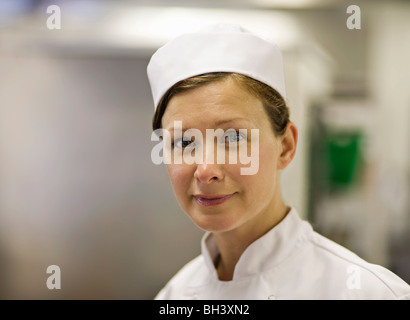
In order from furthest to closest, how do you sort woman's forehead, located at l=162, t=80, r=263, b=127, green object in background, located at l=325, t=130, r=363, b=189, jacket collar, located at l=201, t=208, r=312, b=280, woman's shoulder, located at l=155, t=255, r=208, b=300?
green object in background, located at l=325, t=130, r=363, b=189 < woman's shoulder, located at l=155, t=255, r=208, b=300 < jacket collar, located at l=201, t=208, r=312, b=280 < woman's forehead, located at l=162, t=80, r=263, b=127

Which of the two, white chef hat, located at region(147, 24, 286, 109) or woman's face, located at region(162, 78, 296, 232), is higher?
white chef hat, located at region(147, 24, 286, 109)

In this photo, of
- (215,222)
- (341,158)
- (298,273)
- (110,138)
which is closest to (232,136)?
(215,222)

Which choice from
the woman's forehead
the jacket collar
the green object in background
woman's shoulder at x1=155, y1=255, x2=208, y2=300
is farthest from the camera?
the green object in background

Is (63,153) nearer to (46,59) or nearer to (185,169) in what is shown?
(46,59)

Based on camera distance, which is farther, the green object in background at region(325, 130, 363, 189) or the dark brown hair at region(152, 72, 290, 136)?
the green object in background at region(325, 130, 363, 189)

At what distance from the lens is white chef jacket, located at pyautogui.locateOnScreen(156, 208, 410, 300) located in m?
0.71

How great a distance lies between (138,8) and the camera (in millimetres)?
1006

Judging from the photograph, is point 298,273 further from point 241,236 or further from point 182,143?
point 182,143

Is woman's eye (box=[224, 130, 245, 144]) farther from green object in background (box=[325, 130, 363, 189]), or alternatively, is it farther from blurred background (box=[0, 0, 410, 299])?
green object in background (box=[325, 130, 363, 189])

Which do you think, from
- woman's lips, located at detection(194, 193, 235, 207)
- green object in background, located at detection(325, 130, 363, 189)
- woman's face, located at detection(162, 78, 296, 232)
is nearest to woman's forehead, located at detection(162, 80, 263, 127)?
woman's face, located at detection(162, 78, 296, 232)

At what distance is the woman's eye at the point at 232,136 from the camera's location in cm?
68
